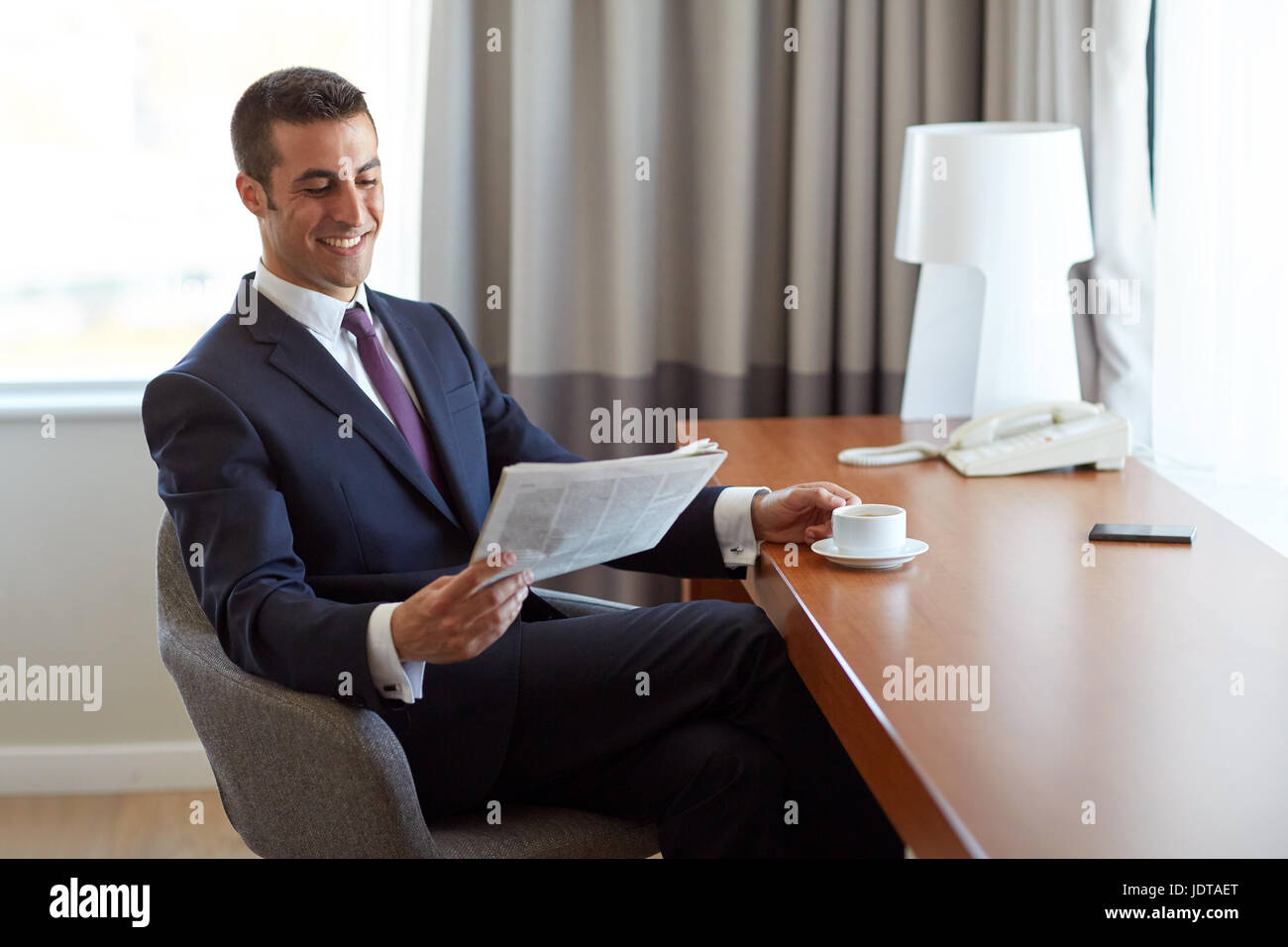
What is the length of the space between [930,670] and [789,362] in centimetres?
147

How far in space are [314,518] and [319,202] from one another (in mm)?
395

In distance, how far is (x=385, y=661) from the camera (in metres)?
1.35

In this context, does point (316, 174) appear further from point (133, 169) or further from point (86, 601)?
point (86, 601)

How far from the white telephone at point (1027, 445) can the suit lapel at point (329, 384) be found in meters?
0.73

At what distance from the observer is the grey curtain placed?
98.2 inches

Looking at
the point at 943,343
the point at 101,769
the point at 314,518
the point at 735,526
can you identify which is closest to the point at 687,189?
the point at 943,343

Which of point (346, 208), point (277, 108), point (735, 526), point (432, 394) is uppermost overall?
point (277, 108)

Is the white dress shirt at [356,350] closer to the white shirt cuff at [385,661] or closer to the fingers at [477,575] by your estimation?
the white shirt cuff at [385,661]

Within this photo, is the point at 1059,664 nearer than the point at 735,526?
Yes

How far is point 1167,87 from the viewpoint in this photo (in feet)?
6.58

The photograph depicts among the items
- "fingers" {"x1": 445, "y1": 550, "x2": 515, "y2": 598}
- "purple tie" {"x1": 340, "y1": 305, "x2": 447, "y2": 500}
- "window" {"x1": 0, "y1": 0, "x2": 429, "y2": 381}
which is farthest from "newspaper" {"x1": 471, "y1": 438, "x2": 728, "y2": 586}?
"window" {"x1": 0, "y1": 0, "x2": 429, "y2": 381}

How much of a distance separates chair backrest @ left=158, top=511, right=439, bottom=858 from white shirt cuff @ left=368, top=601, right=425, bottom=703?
0.12ft

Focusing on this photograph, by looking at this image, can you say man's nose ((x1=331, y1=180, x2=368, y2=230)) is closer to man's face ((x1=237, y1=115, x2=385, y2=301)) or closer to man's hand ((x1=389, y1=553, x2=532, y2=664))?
man's face ((x1=237, y1=115, x2=385, y2=301))

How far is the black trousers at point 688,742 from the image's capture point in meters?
1.47
